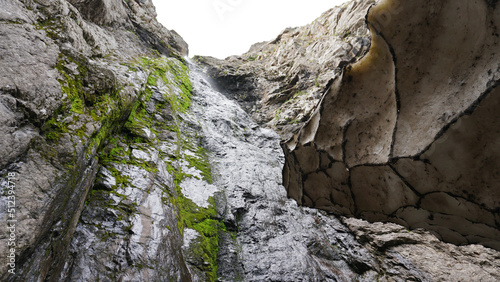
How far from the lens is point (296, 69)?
→ 15.4 meters

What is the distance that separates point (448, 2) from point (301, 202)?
3.38 meters

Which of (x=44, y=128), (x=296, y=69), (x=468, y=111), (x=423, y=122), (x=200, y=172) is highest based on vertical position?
(x=296, y=69)

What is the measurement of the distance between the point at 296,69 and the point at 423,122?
46.8 ft

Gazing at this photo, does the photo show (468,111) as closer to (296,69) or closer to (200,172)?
(200,172)

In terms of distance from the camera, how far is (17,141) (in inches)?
82.1

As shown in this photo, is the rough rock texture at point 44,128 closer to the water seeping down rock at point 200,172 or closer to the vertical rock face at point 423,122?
the water seeping down rock at point 200,172

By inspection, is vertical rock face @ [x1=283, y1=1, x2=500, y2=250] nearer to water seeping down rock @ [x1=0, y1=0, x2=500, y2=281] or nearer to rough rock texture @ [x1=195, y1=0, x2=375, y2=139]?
water seeping down rock @ [x1=0, y1=0, x2=500, y2=281]

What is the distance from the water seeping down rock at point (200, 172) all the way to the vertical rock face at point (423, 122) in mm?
16

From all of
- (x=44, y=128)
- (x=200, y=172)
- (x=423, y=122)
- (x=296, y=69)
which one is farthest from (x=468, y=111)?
(x=296, y=69)

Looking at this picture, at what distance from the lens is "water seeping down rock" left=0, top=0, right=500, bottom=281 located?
1945 mm

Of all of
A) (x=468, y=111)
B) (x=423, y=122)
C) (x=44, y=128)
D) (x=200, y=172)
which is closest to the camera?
(x=468, y=111)

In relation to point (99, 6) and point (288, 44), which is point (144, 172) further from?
point (288, 44)

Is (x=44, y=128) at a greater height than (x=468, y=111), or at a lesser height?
lesser

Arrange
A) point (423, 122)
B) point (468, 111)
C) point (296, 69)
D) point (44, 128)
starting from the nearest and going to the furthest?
point (468, 111)
point (423, 122)
point (44, 128)
point (296, 69)
